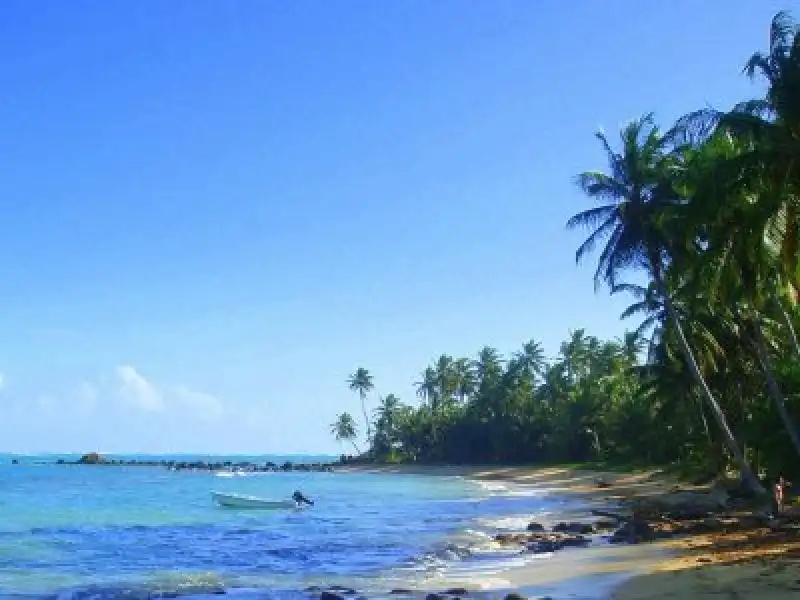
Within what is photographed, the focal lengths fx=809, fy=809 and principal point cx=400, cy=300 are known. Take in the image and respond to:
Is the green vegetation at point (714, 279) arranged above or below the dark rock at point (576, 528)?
above

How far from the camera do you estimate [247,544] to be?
3203 centimetres

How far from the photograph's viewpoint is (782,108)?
18.4 metres

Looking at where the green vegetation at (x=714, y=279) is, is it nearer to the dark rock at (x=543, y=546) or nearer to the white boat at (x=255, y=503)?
the dark rock at (x=543, y=546)

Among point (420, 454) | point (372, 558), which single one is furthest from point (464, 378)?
point (372, 558)

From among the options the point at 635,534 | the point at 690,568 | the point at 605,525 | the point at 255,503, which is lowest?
the point at 605,525

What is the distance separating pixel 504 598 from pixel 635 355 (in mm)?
74518

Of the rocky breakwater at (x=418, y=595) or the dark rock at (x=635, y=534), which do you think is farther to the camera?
the dark rock at (x=635, y=534)

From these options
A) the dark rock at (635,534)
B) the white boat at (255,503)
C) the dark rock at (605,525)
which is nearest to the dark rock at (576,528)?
the dark rock at (605,525)

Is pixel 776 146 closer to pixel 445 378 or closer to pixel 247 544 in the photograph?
pixel 247 544

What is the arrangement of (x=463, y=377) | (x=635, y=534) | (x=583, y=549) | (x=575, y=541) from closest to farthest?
(x=583, y=549) < (x=635, y=534) < (x=575, y=541) < (x=463, y=377)

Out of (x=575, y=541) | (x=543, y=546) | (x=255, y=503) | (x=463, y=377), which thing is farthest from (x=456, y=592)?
(x=463, y=377)

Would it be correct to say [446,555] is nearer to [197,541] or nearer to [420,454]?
[197,541]

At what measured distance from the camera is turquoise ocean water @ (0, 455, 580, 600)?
22.2m

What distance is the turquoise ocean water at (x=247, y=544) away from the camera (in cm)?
2222
